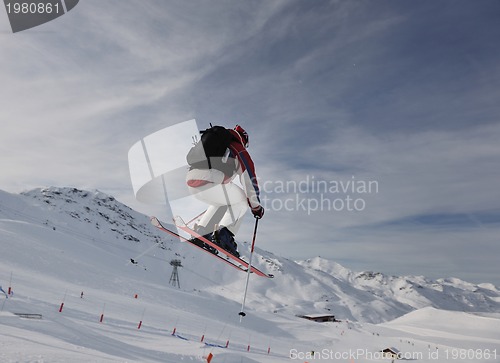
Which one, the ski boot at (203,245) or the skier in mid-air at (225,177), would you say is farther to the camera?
the ski boot at (203,245)

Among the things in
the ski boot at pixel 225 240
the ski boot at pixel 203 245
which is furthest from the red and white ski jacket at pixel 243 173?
the ski boot at pixel 203 245

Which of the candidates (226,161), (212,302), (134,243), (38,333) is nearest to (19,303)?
(38,333)

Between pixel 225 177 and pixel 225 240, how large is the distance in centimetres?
147

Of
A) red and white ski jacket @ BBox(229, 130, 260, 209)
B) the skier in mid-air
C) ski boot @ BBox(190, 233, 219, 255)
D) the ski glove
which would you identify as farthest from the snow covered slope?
red and white ski jacket @ BBox(229, 130, 260, 209)

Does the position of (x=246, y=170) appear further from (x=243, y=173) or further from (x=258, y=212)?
(x=258, y=212)

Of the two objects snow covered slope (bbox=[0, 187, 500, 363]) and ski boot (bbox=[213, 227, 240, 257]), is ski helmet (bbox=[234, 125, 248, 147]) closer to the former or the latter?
ski boot (bbox=[213, 227, 240, 257])

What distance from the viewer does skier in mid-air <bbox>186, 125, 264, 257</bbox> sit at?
542 cm

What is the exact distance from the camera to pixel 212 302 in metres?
48.6

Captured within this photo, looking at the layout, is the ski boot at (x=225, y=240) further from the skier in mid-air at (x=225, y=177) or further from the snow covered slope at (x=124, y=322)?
the snow covered slope at (x=124, y=322)

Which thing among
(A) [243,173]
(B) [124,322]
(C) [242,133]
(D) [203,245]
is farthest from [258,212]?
(B) [124,322]

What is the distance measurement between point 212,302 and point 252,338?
15011 millimetres

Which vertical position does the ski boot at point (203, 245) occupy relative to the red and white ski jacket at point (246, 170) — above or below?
below

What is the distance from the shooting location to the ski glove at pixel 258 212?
5551mm

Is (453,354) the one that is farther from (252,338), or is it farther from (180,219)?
(180,219)
